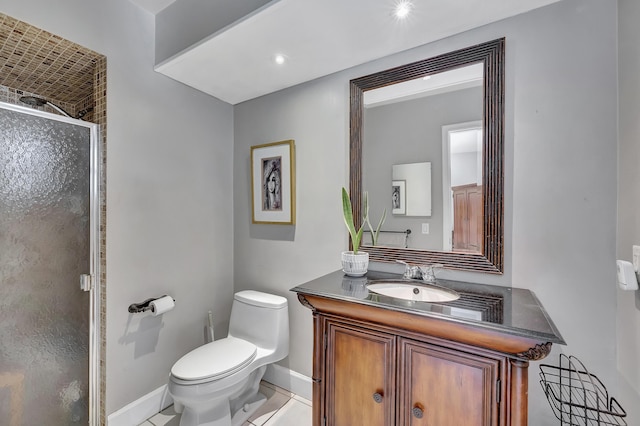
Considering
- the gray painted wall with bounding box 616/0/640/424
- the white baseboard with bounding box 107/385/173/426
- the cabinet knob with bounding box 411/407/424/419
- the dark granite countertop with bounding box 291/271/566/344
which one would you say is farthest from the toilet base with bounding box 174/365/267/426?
the gray painted wall with bounding box 616/0/640/424

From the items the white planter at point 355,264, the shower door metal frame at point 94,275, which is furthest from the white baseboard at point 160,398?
the white planter at point 355,264

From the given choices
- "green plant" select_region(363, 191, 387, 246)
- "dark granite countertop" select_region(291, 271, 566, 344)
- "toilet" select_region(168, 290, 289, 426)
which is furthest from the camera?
"green plant" select_region(363, 191, 387, 246)

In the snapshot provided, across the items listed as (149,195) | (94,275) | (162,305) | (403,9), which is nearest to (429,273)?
(403,9)

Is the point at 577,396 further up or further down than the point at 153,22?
further down

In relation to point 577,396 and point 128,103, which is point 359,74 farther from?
point 577,396

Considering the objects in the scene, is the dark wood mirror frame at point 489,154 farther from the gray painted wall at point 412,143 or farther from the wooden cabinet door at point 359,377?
the wooden cabinet door at point 359,377

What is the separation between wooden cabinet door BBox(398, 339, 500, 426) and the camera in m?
0.96

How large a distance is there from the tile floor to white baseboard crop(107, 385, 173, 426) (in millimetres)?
35

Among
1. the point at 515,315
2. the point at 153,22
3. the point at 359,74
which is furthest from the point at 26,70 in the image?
the point at 515,315

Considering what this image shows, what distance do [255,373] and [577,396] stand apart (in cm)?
170

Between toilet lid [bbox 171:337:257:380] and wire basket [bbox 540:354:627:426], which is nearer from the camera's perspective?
wire basket [bbox 540:354:627:426]

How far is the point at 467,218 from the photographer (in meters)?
1.47

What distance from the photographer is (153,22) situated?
1.86m

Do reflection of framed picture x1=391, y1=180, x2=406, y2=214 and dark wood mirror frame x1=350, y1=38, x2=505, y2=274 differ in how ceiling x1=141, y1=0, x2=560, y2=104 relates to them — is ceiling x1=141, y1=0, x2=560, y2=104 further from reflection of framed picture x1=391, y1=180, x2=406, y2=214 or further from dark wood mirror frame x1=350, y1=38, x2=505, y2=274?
reflection of framed picture x1=391, y1=180, x2=406, y2=214
